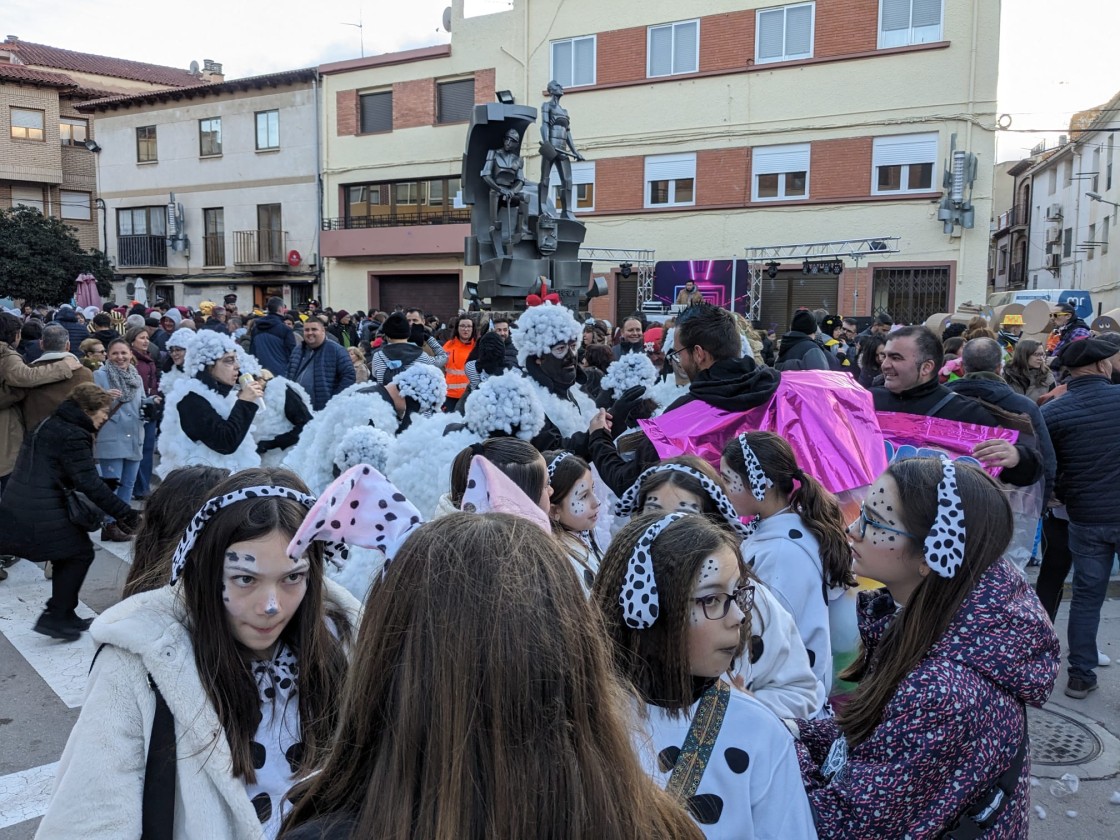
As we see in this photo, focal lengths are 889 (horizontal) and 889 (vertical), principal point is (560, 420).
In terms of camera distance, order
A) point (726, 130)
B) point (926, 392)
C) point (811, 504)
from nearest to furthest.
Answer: point (811, 504) → point (926, 392) → point (726, 130)

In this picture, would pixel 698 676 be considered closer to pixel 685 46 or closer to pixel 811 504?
pixel 811 504

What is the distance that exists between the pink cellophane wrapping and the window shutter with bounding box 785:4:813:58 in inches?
798

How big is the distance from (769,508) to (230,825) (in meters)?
2.10

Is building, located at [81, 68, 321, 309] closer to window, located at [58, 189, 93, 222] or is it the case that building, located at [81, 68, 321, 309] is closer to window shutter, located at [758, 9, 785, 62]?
window, located at [58, 189, 93, 222]

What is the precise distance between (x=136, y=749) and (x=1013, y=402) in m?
4.51

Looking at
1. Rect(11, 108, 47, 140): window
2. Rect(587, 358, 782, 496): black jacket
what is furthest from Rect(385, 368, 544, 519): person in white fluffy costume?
Rect(11, 108, 47, 140): window

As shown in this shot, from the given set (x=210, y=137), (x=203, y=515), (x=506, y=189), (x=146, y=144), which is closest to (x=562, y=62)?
(x=210, y=137)

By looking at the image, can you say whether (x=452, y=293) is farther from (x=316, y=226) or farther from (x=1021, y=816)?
(x=1021, y=816)

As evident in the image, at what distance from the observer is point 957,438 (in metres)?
4.39

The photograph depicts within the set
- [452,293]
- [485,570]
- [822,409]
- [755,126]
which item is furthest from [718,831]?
[452,293]

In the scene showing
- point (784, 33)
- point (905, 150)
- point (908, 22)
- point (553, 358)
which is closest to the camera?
point (553, 358)

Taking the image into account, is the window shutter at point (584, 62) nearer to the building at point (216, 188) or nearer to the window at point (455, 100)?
the window at point (455, 100)

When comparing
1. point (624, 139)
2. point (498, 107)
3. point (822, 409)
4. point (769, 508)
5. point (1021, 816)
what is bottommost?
point (1021, 816)

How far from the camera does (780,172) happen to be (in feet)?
73.8
